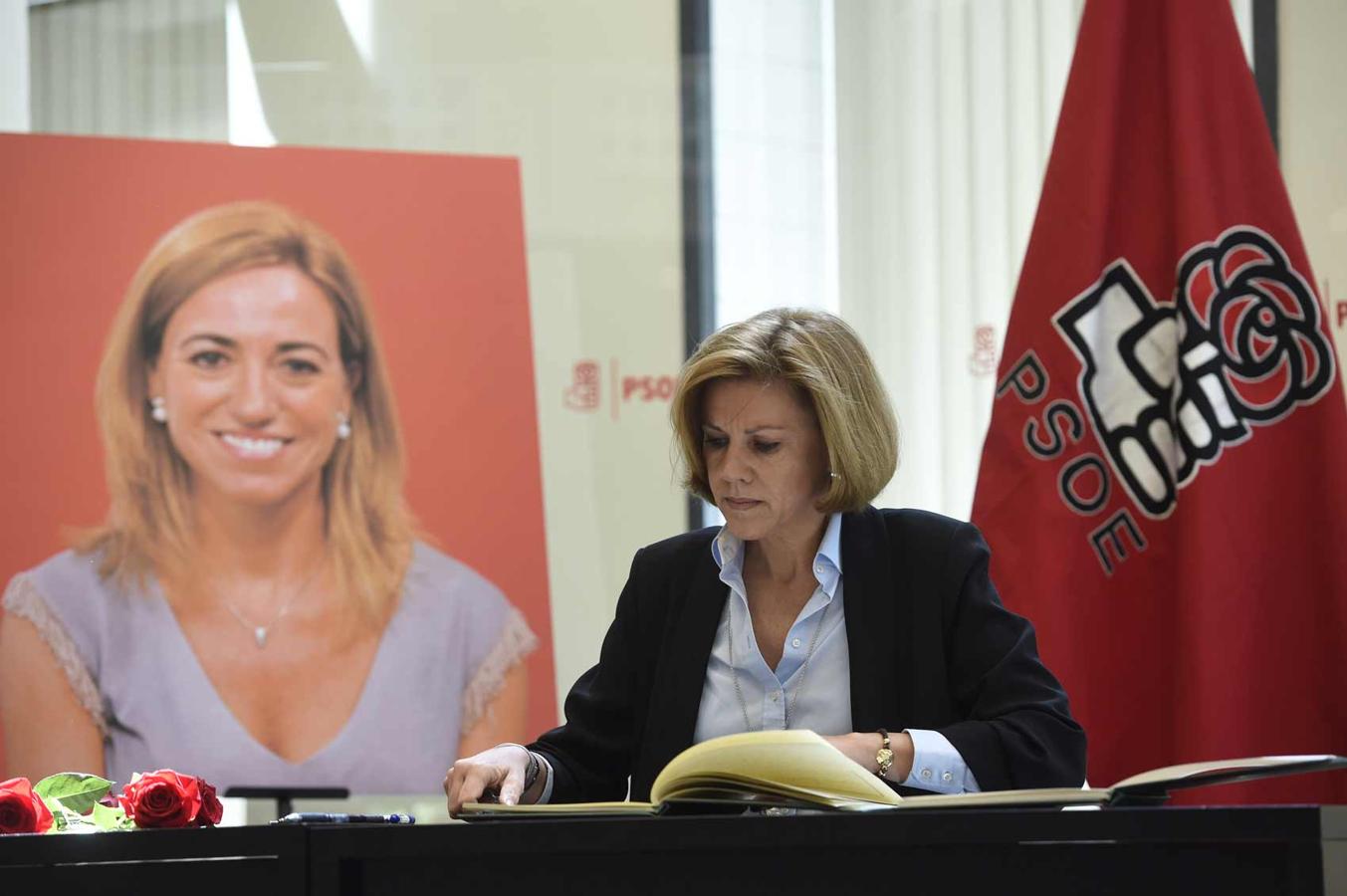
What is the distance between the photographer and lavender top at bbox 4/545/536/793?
10.6 ft

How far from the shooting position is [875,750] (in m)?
1.58

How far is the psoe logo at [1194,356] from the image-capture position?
2.71 metres

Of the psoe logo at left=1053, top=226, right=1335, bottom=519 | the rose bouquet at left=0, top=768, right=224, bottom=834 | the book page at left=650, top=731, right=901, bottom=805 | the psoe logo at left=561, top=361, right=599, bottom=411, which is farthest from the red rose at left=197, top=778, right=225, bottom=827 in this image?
the psoe logo at left=561, top=361, right=599, bottom=411

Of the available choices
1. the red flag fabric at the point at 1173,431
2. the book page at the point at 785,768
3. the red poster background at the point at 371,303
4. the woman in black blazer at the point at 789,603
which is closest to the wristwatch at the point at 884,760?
the woman in black blazer at the point at 789,603

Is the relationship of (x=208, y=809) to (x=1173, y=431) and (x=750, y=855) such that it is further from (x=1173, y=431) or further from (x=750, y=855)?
(x=1173, y=431)

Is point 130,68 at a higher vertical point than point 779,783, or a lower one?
higher

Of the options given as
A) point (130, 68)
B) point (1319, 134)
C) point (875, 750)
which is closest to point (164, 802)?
point (875, 750)

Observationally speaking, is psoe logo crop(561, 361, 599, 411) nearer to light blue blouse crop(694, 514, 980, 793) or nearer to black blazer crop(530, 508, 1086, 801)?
black blazer crop(530, 508, 1086, 801)

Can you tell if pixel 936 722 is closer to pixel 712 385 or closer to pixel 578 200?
pixel 712 385

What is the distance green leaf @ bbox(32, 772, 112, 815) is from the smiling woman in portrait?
1.90 metres

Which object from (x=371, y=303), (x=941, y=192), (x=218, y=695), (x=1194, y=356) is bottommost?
(x=218, y=695)

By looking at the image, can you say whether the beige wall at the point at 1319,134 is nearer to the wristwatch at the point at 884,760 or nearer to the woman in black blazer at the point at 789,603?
the woman in black blazer at the point at 789,603

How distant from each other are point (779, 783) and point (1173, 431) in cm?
181

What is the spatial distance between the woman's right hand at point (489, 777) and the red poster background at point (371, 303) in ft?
5.46
